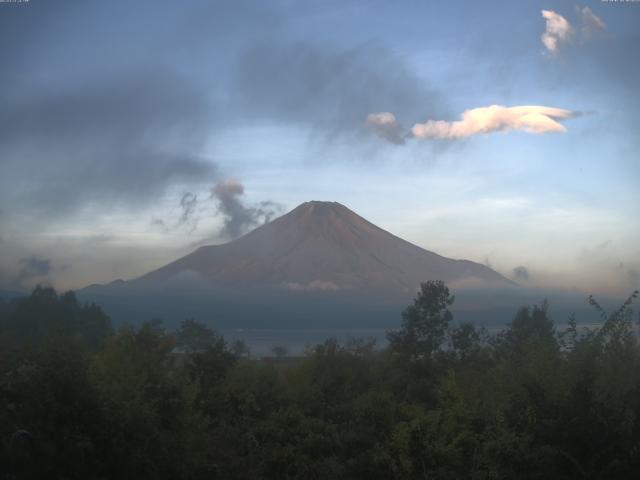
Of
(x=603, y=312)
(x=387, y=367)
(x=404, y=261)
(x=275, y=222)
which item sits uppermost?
(x=275, y=222)

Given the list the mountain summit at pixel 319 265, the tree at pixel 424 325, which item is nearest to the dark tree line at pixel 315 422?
the tree at pixel 424 325

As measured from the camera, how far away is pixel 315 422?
15.8 m

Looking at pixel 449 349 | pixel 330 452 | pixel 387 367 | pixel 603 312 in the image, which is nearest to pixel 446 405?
pixel 330 452

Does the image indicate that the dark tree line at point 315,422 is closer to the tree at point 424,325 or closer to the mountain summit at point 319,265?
the tree at point 424,325

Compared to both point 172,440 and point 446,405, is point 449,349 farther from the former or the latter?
point 172,440

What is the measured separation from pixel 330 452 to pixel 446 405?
9.46ft

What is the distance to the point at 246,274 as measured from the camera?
10388 centimetres

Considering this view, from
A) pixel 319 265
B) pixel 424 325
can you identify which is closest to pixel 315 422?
pixel 424 325

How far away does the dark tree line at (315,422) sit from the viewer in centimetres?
1014

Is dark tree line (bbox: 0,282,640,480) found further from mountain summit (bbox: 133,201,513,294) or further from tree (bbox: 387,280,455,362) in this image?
mountain summit (bbox: 133,201,513,294)

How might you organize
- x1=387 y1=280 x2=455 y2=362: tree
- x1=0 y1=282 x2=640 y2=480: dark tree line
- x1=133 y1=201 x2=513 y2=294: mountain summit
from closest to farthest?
1. x1=0 y1=282 x2=640 y2=480: dark tree line
2. x1=387 y1=280 x2=455 y2=362: tree
3. x1=133 y1=201 x2=513 y2=294: mountain summit

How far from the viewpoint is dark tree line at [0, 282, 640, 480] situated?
33.3 ft

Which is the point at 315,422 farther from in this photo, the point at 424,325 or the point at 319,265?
the point at 319,265

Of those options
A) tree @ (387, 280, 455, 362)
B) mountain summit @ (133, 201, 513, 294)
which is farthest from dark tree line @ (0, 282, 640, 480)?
mountain summit @ (133, 201, 513, 294)
